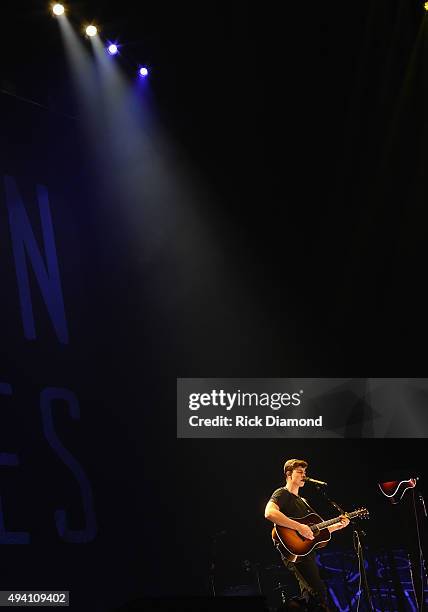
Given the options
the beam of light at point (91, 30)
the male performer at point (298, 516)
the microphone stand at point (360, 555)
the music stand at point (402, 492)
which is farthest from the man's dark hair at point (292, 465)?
the beam of light at point (91, 30)

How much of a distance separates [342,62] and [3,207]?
3029mm

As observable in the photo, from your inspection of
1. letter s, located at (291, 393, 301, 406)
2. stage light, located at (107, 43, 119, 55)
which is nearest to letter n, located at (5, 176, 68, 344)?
stage light, located at (107, 43, 119, 55)

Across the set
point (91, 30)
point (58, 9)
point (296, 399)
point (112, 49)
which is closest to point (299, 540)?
point (296, 399)

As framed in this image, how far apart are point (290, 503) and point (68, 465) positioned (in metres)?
1.72

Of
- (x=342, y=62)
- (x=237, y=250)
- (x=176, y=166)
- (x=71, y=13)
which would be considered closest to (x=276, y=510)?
(x=237, y=250)

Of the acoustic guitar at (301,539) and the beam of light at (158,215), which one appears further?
the beam of light at (158,215)

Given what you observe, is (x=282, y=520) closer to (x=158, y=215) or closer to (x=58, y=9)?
(x=158, y=215)

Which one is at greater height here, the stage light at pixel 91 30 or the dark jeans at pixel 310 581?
the stage light at pixel 91 30

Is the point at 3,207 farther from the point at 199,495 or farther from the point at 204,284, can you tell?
the point at 199,495

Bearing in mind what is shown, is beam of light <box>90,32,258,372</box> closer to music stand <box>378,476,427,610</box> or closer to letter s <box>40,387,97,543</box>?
letter s <box>40,387,97,543</box>

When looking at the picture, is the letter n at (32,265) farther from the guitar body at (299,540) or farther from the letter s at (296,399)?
the guitar body at (299,540)

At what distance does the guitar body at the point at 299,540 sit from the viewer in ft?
16.2

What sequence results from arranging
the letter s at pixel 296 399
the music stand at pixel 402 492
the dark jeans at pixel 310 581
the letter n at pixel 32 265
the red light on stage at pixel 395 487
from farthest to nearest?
the letter n at pixel 32 265
the letter s at pixel 296 399
the red light on stage at pixel 395 487
the music stand at pixel 402 492
the dark jeans at pixel 310 581

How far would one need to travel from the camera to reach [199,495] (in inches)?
204
